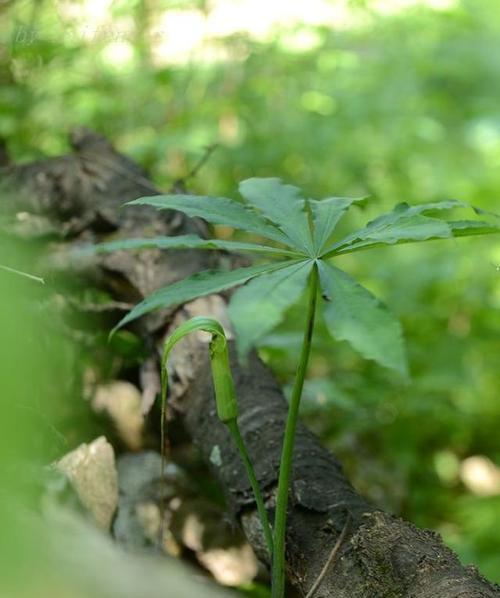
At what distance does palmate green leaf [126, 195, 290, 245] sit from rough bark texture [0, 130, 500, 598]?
0.48 metres

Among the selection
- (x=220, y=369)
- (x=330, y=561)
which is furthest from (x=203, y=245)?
(x=330, y=561)

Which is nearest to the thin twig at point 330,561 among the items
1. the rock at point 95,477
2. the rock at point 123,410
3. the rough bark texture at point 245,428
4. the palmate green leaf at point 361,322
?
the rough bark texture at point 245,428

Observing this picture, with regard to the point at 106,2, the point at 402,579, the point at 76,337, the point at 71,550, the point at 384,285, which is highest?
the point at 106,2

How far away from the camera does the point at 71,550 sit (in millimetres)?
572

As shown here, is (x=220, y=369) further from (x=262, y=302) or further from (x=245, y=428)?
(x=245, y=428)

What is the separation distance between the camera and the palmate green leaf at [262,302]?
35.6 inches

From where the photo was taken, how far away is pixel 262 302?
0.97 meters

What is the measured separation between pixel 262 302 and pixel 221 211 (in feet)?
1.14

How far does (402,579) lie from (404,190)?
3.52m

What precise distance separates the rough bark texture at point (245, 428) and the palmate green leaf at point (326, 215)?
1.55 feet

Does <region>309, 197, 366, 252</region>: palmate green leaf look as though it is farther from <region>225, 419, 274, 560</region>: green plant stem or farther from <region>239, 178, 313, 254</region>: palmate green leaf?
<region>225, 419, 274, 560</region>: green plant stem

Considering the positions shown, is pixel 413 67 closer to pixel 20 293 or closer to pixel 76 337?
pixel 76 337

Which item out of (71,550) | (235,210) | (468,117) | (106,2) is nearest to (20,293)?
(71,550)

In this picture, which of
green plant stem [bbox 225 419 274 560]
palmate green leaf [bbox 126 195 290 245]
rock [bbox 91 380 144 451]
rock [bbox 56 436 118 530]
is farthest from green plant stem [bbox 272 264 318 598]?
rock [bbox 91 380 144 451]
